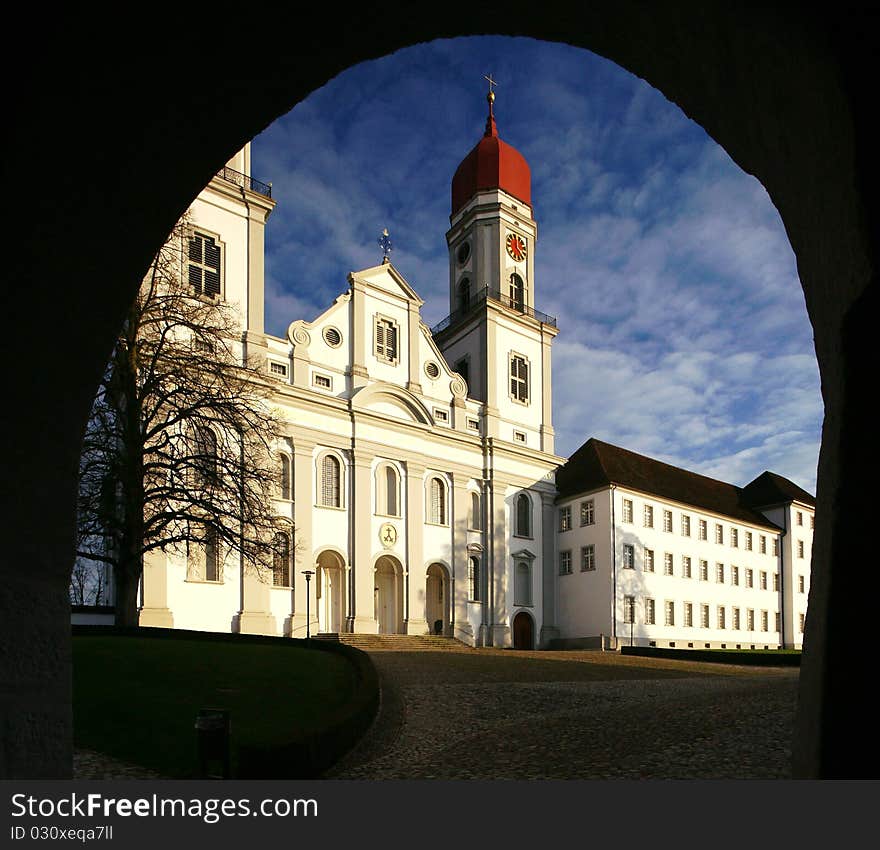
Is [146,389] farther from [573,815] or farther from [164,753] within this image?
[573,815]

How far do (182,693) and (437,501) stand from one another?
3202cm

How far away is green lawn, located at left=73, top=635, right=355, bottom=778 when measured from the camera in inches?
413

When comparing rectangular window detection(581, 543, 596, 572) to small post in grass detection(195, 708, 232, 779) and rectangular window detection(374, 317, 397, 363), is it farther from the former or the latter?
small post in grass detection(195, 708, 232, 779)

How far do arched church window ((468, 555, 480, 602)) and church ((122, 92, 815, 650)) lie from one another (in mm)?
124

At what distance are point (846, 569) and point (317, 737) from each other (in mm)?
8309

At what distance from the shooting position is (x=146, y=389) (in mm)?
22188

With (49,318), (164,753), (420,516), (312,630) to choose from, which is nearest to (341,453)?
(420,516)

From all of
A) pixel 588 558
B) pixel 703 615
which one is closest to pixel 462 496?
pixel 588 558

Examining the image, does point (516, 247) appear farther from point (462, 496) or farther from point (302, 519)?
point (302, 519)

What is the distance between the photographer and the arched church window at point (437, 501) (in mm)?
45406

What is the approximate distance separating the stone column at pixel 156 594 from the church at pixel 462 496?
0.07 meters

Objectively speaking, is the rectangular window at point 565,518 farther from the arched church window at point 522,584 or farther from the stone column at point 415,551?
the stone column at point 415,551

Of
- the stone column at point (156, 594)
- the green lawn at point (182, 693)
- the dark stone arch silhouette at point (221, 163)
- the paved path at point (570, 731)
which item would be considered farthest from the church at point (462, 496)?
the dark stone arch silhouette at point (221, 163)

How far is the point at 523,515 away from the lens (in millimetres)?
50375
